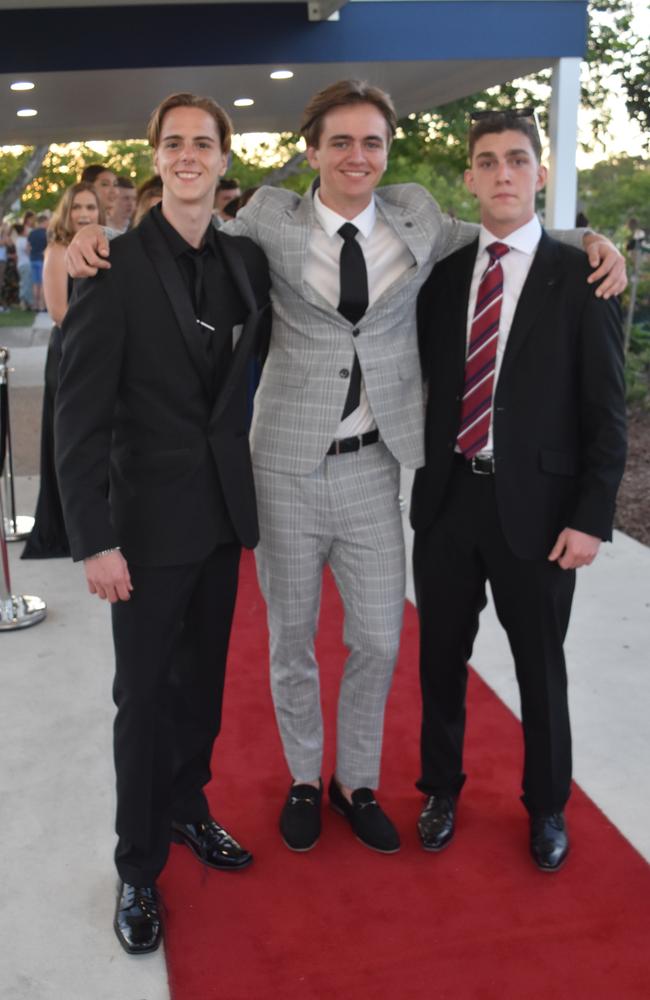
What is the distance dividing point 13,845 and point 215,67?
6361mm

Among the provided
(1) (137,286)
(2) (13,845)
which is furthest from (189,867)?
(1) (137,286)

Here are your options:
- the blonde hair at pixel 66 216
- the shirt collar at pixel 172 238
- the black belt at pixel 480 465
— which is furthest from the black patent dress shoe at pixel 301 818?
the blonde hair at pixel 66 216

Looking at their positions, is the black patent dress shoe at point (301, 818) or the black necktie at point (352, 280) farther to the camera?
the black patent dress shoe at point (301, 818)

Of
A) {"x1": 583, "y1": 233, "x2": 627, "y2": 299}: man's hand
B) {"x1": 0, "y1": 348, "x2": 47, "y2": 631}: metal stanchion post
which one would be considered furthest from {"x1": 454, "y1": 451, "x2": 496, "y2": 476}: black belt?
{"x1": 0, "y1": 348, "x2": 47, "y2": 631}: metal stanchion post

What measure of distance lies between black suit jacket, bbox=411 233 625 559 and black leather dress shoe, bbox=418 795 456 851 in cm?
84

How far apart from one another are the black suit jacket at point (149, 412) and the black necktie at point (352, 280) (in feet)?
0.83

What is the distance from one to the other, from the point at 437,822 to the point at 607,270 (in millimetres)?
1604

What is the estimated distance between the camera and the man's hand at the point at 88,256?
2453 millimetres

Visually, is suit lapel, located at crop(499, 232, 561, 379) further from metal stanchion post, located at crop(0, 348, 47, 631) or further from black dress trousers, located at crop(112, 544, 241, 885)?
metal stanchion post, located at crop(0, 348, 47, 631)

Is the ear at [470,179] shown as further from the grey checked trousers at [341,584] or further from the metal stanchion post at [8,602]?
the metal stanchion post at [8,602]

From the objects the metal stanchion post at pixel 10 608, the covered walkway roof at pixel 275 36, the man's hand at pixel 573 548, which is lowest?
the metal stanchion post at pixel 10 608

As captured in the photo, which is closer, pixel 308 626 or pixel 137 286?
pixel 137 286

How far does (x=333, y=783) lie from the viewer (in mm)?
3316

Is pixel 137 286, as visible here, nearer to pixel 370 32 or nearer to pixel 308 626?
pixel 308 626
